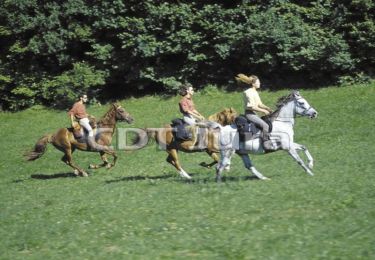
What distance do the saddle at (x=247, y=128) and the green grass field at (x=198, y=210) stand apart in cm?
128

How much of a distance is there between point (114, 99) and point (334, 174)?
3166cm

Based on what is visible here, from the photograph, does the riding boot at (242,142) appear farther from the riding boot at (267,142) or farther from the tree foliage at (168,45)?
the tree foliage at (168,45)

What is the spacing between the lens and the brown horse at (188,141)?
19625 mm

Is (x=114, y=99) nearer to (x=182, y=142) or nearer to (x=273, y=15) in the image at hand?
(x=273, y=15)

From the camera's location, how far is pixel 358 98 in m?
34.5

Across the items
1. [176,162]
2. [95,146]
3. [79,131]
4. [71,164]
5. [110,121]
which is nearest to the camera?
[176,162]

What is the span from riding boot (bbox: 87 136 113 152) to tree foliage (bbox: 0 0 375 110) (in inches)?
773

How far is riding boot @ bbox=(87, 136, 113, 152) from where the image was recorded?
22.6m

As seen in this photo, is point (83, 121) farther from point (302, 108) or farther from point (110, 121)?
point (302, 108)

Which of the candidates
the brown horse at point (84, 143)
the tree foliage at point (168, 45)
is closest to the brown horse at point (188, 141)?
the brown horse at point (84, 143)

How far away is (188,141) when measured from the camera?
1977cm

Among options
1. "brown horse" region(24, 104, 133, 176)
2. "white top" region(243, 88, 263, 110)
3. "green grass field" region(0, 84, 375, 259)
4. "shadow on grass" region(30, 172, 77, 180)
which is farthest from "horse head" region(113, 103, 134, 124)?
"white top" region(243, 88, 263, 110)

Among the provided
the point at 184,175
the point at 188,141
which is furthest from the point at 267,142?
the point at 184,175

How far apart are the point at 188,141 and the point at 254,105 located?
357cm
